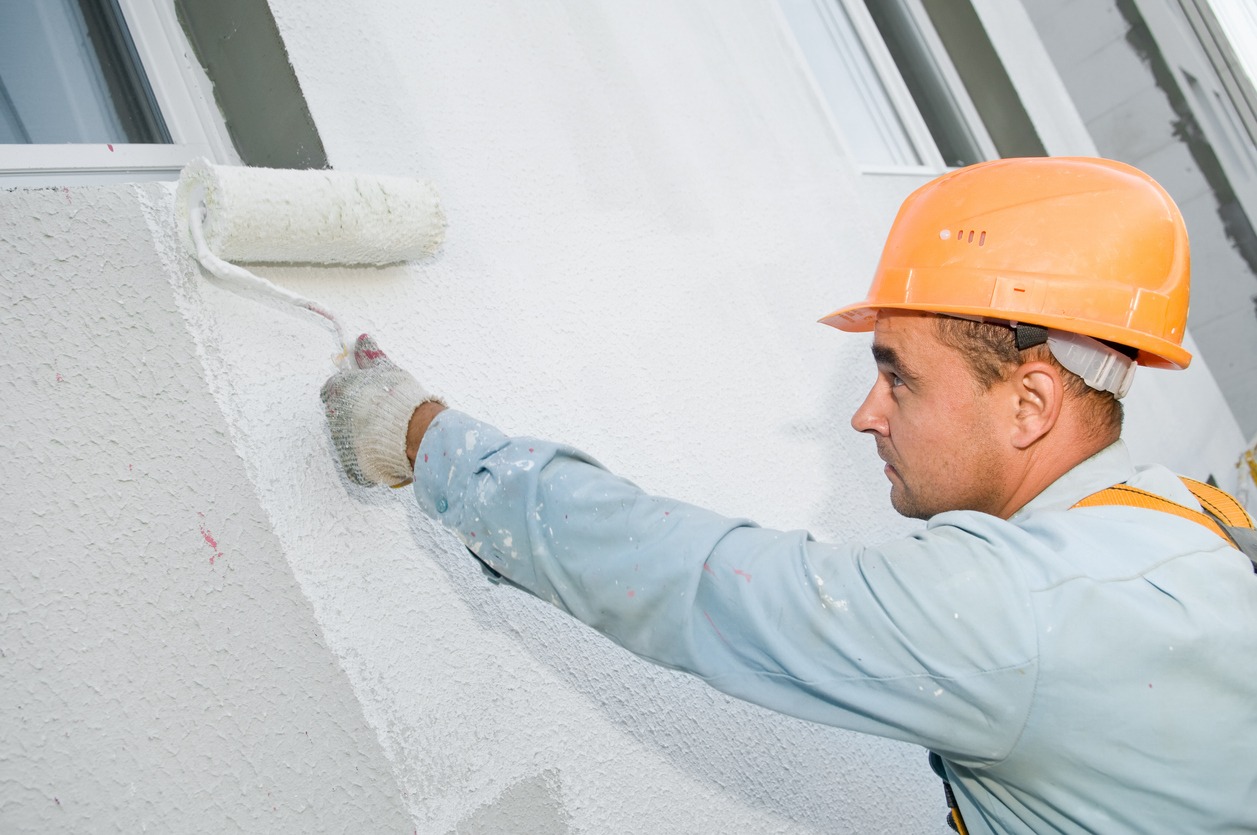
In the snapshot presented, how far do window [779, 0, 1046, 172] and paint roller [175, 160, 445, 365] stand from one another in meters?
2.57

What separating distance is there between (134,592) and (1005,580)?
3.12 ft

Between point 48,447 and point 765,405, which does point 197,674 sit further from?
point 765,405

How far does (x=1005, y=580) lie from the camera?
0.94 metres

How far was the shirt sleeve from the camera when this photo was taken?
931mm

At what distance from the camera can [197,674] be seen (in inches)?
40.6

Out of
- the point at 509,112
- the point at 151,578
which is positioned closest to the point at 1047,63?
the point at 509,112

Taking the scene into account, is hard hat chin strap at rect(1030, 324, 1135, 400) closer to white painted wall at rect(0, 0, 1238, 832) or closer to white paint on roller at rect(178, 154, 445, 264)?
white painted wall at rect(0, 0, 1238, 832)

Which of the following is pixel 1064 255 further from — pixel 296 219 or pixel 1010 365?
pixel 296 219

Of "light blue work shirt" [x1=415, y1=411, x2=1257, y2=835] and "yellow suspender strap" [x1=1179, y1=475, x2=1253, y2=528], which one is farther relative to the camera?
"yellow suspender strap" [x1=1179, y1=475, x2=1253, y2=528]

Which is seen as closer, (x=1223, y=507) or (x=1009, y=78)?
(x=1223, y=507)

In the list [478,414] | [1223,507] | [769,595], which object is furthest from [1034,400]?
[478,414]

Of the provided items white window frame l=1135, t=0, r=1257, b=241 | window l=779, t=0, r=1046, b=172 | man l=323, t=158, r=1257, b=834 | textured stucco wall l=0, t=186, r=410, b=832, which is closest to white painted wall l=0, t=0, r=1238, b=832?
textured stucco wall l=0, t=186, r=410, b=832

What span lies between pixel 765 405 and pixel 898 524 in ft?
1.79

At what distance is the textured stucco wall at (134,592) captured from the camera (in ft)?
3.09
